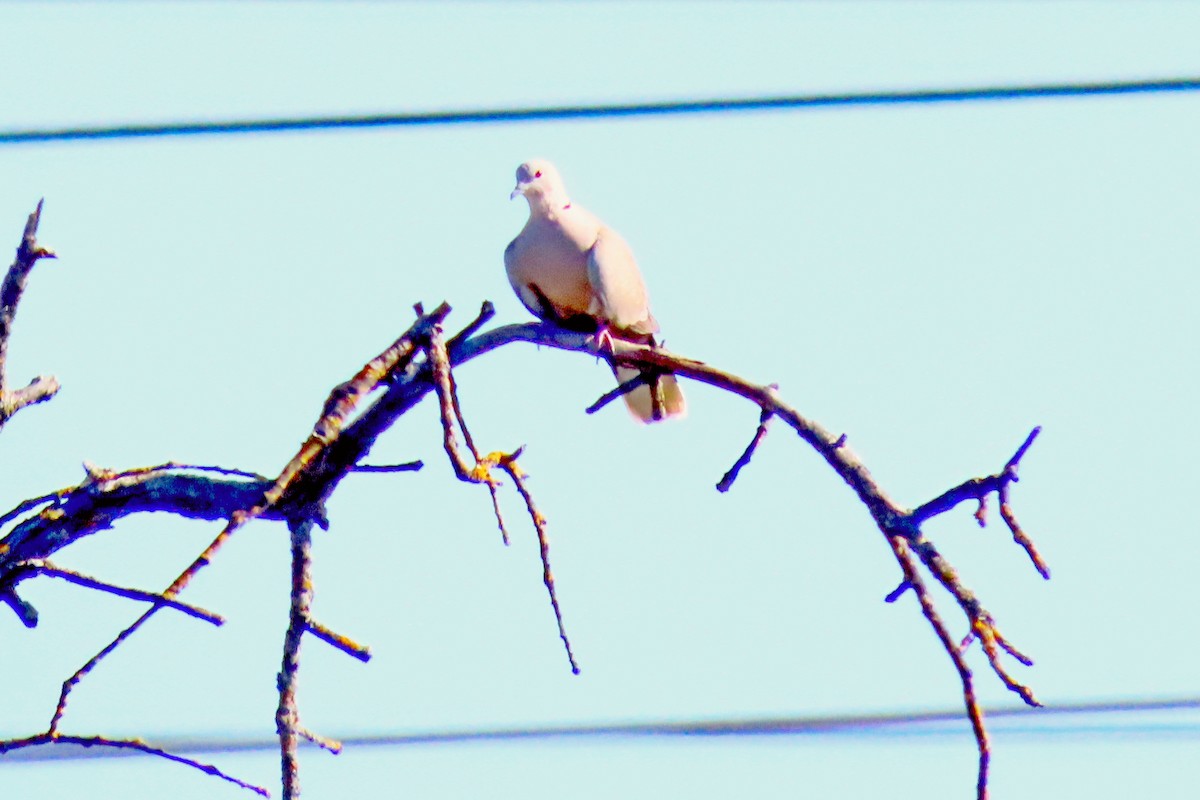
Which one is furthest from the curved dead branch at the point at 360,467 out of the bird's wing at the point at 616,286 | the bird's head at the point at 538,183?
the bird's head at the point at 538,183

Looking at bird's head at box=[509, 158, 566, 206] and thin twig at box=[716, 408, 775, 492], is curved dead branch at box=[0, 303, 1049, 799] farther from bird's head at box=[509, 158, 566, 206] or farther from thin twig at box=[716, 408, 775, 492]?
bird's head at box=[509, 158, 566, 206]

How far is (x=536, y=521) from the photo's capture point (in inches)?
63.3

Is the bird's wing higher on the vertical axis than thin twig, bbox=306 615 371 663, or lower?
higher

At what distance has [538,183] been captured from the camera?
137 inches

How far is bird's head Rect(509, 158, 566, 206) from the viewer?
344 cm

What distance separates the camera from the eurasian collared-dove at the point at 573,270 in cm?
324

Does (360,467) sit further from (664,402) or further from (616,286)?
(664,402)

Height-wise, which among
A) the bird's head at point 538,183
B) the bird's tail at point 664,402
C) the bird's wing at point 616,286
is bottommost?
the bird's tail at point 664,402

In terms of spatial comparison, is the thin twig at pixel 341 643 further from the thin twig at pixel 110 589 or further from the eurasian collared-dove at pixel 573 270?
the eurasian collared-dove at pixel 573 270

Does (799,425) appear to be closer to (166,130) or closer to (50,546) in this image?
(50,546)

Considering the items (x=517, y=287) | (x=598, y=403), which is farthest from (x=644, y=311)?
(x=598, y=403)

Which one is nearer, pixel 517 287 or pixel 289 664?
pixel 289 664

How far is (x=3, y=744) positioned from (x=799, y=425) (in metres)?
0.85

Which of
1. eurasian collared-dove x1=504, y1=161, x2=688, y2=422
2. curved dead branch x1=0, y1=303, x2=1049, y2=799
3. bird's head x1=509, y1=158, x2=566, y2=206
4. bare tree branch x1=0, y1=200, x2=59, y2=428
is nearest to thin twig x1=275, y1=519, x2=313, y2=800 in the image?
curved dead branch x1=0, y1=303, x2=1049, y2=799
